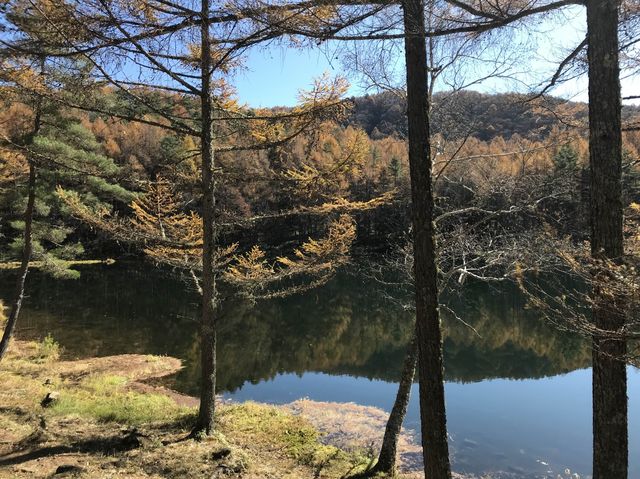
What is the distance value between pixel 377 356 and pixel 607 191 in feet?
58.4

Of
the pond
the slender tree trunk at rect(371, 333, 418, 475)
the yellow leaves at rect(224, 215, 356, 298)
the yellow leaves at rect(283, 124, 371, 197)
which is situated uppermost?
the yellow leaves at rect(283, 124, 371, 197)

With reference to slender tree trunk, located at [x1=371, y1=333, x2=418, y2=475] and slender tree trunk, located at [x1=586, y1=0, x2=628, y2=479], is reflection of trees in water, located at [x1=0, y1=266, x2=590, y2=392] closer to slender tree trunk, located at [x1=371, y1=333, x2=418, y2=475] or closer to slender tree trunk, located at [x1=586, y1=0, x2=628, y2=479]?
slender tree trunk, located at [x1=371, y1=333, x2=418, y2=475]

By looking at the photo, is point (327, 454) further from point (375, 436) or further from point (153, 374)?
point (153, 374)

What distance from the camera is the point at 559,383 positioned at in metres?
17.8

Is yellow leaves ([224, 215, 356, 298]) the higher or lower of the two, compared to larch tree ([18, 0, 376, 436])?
lower

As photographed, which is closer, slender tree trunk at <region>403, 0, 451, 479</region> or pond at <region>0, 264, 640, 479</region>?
slender tree trunk at <region>403, 0, 451, 479</region>

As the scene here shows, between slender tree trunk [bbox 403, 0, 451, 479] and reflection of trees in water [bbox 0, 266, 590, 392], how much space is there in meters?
9.99

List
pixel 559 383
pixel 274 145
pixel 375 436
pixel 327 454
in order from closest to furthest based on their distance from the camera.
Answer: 1. pixel 274 145
2. pixel 327 454
3. pixel 375 436
4. pixel 559 383

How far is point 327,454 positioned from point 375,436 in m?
3.11

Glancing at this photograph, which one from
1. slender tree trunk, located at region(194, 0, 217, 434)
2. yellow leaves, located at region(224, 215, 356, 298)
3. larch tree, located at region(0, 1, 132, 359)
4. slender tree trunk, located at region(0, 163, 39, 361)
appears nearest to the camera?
slender tree trunk, located at region(194, 0, 217, 434)

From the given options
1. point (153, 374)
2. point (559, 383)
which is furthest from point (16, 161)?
point (559, 383)

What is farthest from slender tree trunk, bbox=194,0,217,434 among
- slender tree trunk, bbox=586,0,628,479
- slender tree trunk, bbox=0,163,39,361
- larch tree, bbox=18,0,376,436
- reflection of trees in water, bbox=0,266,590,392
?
slender tree trunk, bbox=0,163,39,361

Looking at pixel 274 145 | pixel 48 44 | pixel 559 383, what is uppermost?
pixel 48 44

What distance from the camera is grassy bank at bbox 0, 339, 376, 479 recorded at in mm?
6656
